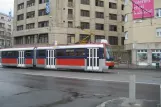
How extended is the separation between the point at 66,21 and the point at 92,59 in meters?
32.1

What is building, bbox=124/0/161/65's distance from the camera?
123 feet

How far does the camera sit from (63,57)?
26.7m

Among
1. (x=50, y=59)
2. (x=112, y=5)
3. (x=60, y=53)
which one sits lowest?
(x=50, y=59)

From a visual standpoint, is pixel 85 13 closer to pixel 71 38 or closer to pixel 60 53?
pixel 71 38

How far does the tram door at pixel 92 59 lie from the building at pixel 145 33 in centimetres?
1669

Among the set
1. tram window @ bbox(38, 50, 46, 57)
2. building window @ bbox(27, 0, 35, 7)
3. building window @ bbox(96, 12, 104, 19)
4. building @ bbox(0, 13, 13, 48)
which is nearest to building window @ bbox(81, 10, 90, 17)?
building window @ bbox(96, 12, 104, 19)

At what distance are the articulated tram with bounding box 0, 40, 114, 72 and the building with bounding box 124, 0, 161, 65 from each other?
1214cm

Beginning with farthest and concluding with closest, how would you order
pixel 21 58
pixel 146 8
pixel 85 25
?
pixel 85 25
pixel 146 8
pixel 21 58

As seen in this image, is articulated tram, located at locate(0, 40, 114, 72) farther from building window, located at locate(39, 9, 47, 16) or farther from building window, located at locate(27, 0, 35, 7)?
building window, located at locate(27, 0, 35, 7)

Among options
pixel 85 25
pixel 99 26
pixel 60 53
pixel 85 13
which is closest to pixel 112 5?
pixel 99 26

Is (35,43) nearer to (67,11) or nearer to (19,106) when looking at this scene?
(67,11)

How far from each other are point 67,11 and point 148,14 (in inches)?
877

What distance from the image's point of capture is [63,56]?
2673 centimetres

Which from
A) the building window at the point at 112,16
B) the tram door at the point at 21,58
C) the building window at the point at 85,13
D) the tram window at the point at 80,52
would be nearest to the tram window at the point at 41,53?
the tram door at the point at 21,58
